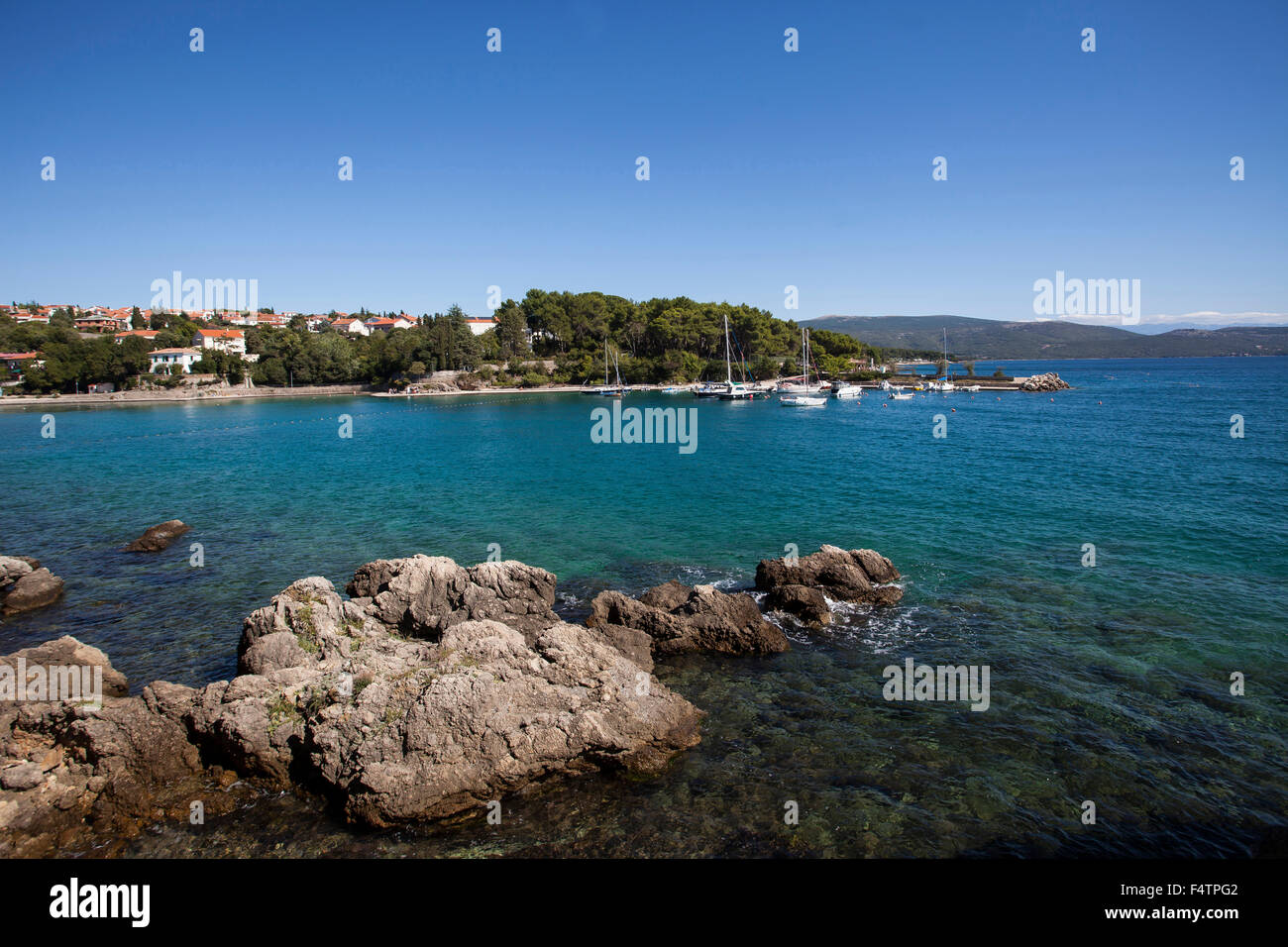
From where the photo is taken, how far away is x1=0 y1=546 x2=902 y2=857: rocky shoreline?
9.98 meters

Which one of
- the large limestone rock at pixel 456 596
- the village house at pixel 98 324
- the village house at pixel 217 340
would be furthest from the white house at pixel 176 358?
the large limestone rock at pixel 456 596

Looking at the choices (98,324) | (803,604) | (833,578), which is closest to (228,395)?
(98,324)

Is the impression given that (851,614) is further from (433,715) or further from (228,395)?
(228,395)

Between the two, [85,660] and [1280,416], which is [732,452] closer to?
[85,660]

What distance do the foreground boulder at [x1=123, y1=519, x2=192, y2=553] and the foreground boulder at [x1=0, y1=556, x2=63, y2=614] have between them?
4.01m

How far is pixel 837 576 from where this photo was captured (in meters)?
18.7

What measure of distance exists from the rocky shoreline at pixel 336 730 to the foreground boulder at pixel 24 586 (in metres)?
7.60

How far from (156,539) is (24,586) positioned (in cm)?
568

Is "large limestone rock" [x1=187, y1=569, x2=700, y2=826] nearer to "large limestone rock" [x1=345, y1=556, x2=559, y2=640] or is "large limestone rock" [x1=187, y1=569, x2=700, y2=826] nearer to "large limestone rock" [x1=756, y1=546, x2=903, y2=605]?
"large limestone rock" [x1=345, y1=556, x2=559, y2=640]

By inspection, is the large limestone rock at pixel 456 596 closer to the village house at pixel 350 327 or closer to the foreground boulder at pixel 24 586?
the foreground boulder at pixel 24 586

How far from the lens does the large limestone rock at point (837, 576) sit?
18344 mm

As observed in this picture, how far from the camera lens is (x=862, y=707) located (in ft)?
42.4
